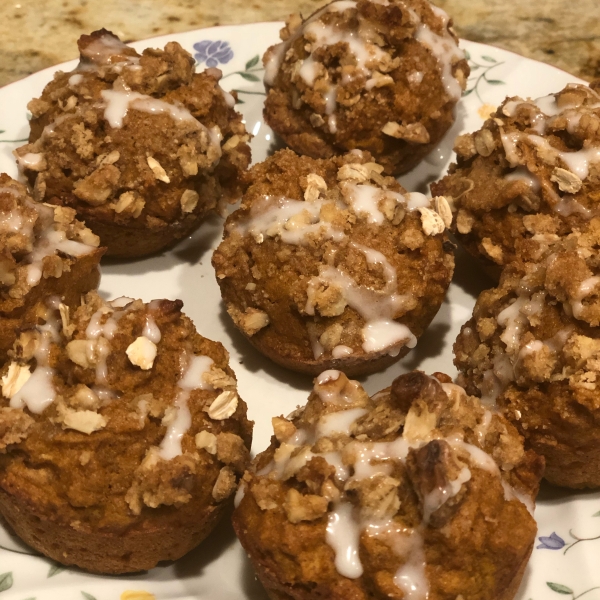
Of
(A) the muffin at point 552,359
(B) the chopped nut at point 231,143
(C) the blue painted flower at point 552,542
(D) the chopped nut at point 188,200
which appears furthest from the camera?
(B) the chopped nut at point 231,143

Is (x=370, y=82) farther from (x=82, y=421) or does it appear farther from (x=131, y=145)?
(x=82, y=421)

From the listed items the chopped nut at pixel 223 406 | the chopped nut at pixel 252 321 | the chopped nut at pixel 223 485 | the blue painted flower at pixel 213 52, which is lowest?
the chopped nut at pixel 223 485

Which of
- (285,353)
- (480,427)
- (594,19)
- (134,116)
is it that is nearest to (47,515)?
(285,353)

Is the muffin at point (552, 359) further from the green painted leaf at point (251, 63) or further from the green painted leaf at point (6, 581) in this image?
the green painted leaf at point (251, 63)

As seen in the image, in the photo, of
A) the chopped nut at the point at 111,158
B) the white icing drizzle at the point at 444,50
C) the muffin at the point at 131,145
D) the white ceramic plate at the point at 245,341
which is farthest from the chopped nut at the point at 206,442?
the white icing drizzle at the point at 444,50

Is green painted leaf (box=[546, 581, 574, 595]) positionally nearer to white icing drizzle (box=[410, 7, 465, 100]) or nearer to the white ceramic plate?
the white ceramic plate

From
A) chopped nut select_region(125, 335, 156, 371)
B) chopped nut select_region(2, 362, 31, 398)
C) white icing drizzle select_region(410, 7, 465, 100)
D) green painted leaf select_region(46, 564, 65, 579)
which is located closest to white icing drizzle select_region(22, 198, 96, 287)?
chopped nut select_region(2, 362, 31, 398)

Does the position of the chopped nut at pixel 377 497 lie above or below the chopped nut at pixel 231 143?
below
